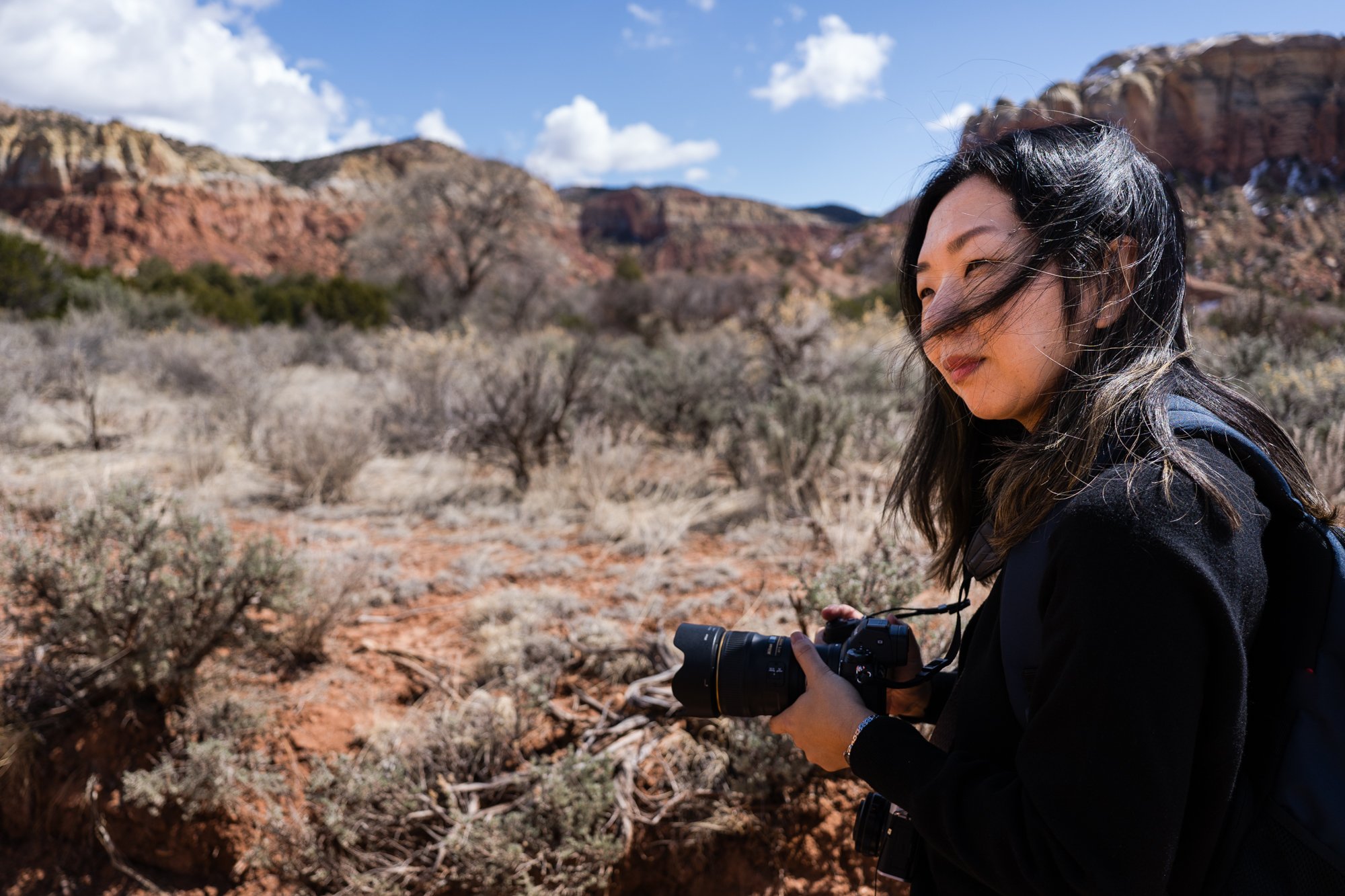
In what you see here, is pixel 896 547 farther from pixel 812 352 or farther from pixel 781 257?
pixel 781 257

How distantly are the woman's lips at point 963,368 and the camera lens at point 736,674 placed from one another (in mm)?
473

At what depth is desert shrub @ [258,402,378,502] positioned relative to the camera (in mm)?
5652

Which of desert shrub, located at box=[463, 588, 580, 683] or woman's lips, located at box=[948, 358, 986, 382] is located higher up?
woman's lips, located at box=[948, 358, 986, 382]

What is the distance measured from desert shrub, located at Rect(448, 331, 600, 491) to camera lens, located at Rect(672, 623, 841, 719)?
459 cm

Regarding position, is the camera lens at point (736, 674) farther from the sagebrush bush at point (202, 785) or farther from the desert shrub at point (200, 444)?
the desert shrub at point (200, 444)

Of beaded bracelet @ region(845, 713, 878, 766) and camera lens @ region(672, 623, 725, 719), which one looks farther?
camera lens @ region(672, 623, 725, 719)

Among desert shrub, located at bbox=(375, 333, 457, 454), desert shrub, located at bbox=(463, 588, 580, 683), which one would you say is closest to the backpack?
desert shrub, located at bbox=(463, 588, 580, 683)

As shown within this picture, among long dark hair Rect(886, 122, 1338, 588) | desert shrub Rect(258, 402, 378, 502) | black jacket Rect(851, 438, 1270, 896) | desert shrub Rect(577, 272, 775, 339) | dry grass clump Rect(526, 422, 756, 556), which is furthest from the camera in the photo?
desert shrub Rect(577, 272, 775, 339)

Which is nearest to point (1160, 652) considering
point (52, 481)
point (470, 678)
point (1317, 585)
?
point (1317, 585)

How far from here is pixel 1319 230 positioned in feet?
102

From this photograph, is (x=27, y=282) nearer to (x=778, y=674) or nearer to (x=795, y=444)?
(x=795, y=444)

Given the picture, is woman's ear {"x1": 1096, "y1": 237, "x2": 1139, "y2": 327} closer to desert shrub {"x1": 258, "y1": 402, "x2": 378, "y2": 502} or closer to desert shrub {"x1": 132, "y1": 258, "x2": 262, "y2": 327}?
desert shrub {"x1": 258, "y1": 402, "x2": 378, "y2": 502}

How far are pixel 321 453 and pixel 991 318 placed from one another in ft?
18.4

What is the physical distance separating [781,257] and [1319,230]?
29.7 m
